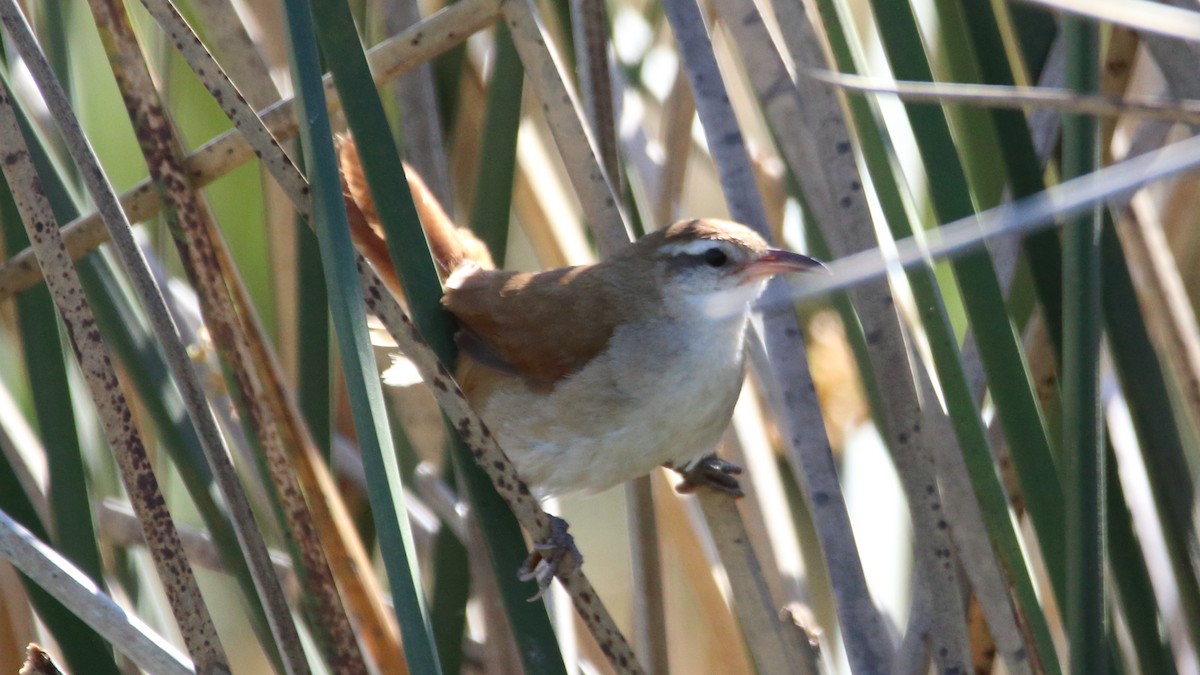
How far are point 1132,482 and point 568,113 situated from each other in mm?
1046

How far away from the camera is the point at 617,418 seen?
1481 mm

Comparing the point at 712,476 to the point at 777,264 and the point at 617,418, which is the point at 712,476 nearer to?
the point at 617,418

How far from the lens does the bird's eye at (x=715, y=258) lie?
5.24ft

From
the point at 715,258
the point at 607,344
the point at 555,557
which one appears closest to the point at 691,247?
the point at 715,258

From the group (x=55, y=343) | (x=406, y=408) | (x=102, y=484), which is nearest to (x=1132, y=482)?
(x=406, y=408)

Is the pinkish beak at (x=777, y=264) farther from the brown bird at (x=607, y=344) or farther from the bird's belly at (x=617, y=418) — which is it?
the bird's belly at (x=617, y=418)

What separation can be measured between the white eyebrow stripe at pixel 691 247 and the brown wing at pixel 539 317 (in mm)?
106

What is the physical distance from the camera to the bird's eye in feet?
5.24

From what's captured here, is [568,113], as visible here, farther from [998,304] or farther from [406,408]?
[406,408]

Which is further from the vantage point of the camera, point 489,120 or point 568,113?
point 489,120

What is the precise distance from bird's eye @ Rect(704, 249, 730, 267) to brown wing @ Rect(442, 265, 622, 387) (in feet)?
0.49

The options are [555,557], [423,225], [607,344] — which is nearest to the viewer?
[555,557]

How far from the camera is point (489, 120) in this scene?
1.49m

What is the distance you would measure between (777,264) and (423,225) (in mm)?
504
